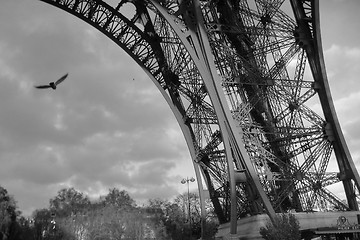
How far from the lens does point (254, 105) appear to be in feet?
60.7

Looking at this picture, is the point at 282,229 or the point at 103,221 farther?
the point at 103,221

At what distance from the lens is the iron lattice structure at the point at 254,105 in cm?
1702

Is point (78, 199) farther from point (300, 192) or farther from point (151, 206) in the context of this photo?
point (300, 192)

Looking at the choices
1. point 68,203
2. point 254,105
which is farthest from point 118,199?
point 254,105

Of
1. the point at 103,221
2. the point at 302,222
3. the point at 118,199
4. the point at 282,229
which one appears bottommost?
the point at 282,229

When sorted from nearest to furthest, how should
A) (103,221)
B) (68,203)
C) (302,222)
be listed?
(302,222) → (103,221) → (68,203)

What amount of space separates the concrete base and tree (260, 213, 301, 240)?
0.89 meters

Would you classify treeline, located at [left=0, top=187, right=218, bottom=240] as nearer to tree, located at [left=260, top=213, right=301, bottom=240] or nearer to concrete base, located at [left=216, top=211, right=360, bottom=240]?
concrete base, located at [left=216, top=211, right=360, bottom=240]

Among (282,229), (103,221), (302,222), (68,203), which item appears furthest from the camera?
(68,203)

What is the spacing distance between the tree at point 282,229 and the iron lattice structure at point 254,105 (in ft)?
2.03

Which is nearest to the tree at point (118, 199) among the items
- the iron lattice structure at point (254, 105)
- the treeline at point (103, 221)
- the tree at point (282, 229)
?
the treeline at point (103, 221)

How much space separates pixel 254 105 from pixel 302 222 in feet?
19.6

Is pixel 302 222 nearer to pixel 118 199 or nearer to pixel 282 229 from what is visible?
pixel 282 229

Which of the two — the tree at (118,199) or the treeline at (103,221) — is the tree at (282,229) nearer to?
the treeline at (103,221)
